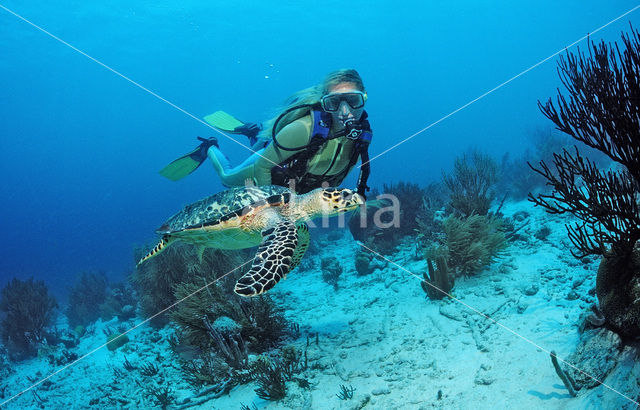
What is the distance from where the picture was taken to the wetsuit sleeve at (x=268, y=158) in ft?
18.2

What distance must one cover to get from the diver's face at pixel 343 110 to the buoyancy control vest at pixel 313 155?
15 cm

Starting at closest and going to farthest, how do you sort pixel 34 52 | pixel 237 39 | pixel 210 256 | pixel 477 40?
pixel 210 256 < pixel 34 52 < pixel 237 39 < pixel 477 40

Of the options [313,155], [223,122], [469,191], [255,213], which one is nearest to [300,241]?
[255,213]

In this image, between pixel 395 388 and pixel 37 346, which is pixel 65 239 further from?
pixel 395 388

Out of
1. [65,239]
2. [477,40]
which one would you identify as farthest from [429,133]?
[65,239]

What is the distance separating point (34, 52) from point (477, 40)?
104975 mm

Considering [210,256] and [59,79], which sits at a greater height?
[59,79]

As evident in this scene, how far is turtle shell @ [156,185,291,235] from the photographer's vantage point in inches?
188

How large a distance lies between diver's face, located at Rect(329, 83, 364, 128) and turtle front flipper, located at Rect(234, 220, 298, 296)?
2.39 m

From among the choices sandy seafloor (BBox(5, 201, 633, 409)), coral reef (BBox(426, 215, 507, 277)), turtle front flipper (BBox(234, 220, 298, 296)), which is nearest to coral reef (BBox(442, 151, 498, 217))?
coral reef (BBox(426, 215, 507, 277))

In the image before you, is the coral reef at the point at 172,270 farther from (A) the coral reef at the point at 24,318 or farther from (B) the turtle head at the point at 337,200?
(A) the coral reef at the point at 24,318

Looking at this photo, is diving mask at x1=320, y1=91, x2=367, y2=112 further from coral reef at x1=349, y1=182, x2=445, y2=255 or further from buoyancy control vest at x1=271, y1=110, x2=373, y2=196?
coral reef at x1=349, y1=182, x2=445, y2=255

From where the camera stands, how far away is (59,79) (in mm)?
54281

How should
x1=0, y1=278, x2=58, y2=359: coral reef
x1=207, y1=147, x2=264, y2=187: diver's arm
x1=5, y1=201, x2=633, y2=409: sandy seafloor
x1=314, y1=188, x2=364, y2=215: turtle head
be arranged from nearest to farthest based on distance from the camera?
x1=5, y1=201, x2=633, y2=409: sandy seafloor, x1=314, y1=188, x2=364, y2=215: turtle head, x1=207, y1=147, x2=264, y2=187: diver's arm, x1=0, y1=278, x2=58, y2=359: coral reef
